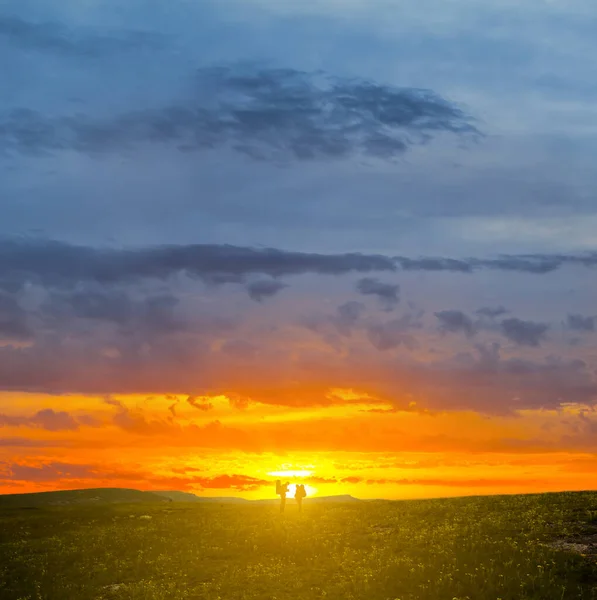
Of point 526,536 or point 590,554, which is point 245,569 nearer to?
point 526,536

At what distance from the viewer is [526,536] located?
44250 millimetres

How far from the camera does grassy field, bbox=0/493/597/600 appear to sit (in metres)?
37.8

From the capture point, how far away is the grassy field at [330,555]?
37781 mm

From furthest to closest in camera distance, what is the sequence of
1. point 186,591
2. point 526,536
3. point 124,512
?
1. point 124,512
2. point 526,536
3. point 186,591

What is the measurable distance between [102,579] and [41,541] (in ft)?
54.1

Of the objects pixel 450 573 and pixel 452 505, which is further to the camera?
pixel 452 505

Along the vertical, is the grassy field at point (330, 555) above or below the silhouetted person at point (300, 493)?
below

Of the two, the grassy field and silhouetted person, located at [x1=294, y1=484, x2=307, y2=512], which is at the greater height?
silhouetted person, located at [x1=294, y1=484, x2=307, y2=512]

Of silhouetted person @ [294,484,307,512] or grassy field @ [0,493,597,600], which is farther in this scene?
silhouetted person @ [294,484,307,512]

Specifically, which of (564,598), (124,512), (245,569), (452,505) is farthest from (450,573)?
(124,512)

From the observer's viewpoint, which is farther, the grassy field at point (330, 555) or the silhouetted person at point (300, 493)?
the silhouetted person at point (300, 493)

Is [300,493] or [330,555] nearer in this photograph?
[330,555]

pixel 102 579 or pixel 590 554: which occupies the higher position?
pixel 590 554

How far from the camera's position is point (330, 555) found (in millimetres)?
46062
